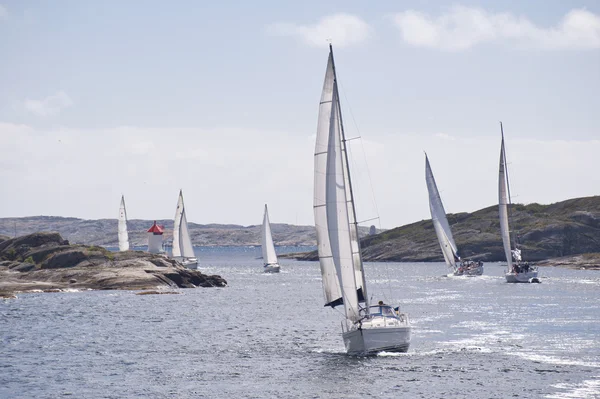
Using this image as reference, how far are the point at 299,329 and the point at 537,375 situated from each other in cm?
2505

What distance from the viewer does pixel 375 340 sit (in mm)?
44312

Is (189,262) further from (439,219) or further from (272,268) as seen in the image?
(439,219)

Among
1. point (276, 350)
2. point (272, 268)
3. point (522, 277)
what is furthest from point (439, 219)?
point (276, 350)

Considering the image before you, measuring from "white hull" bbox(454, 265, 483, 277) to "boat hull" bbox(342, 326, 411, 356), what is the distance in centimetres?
9022

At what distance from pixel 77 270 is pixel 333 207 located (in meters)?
63.6

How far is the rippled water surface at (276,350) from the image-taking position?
37250 mm

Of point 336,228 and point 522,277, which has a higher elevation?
point 336,228

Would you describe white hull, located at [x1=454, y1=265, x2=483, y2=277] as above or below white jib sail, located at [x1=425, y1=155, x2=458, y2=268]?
below

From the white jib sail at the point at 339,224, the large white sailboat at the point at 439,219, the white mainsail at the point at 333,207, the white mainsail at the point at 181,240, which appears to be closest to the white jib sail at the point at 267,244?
the white mainsail at the point at 181,240

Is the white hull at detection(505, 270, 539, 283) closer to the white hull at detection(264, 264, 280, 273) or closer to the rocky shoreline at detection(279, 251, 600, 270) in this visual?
the rocky shoreline at detection(279, 251, 600, 270)

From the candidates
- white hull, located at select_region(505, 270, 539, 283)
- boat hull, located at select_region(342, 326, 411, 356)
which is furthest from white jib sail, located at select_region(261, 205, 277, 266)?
boat hull, located at select_region(342, 326, 411, 356)

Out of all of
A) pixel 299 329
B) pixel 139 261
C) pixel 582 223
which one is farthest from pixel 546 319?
pixel 582 223

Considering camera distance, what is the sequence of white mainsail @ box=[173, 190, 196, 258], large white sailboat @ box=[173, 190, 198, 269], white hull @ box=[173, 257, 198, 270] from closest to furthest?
white hull @ box=[173, 257, 198, 270] < large white sailboat @ box=[173, 190, 198, 269] < white mainsail @ box=[173, 190, 196, 258]

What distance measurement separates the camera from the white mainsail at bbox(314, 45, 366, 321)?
4388 cm
